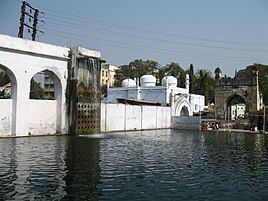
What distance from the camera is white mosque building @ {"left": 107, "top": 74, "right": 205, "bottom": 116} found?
54312 mm

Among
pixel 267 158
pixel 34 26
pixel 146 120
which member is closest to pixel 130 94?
pixel 146 120

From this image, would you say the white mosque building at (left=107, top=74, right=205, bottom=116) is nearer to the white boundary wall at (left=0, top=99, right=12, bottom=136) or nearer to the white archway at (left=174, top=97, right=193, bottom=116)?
the white archway at (left=174, top=97, right=193, bottom=116)

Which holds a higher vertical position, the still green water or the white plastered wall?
the white plastered wall

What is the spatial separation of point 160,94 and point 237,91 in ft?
38.7

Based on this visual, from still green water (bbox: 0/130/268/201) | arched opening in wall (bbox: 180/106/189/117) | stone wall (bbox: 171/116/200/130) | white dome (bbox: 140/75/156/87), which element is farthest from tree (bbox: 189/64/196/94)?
still green water (bbox: 0/130/268/201)

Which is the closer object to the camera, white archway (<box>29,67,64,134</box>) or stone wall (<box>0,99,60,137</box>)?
stone wall (<box>0,99,60,137</box>)

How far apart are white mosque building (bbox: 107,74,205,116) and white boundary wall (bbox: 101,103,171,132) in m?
3.14

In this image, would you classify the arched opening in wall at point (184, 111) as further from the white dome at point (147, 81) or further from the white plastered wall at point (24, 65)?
the white plastered wall at point (24, 65)

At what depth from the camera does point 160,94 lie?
188ft

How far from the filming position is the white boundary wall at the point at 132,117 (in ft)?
128

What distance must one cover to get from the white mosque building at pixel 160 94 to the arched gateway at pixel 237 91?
4.49m

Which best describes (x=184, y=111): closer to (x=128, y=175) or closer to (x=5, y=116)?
(x=5, y=116)

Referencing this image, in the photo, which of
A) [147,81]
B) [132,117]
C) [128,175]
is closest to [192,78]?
[147,81]

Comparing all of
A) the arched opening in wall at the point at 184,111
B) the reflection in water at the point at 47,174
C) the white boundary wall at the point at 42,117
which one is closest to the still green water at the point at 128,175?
the reflection in water at the point at 47,174
